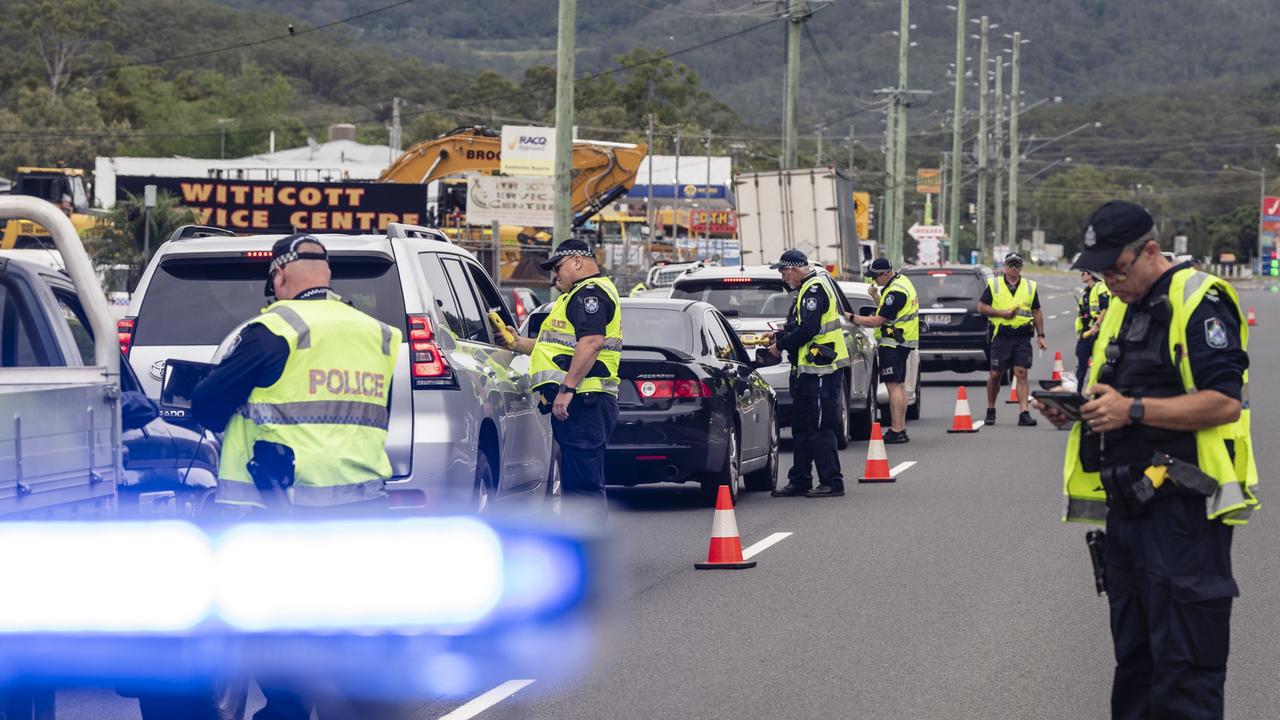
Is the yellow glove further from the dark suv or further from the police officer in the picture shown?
the dark suv

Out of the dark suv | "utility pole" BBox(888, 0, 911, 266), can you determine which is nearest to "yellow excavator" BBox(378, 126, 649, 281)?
the dark suv

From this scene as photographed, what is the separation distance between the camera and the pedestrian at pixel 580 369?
10906mm

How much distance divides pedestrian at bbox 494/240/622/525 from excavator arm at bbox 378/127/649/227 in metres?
27.3

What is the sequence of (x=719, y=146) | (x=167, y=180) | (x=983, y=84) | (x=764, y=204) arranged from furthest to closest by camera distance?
1. (x=719, y=146)
2. (x=983, y=84)
3. (x=167, y=180)
4. (x=764, y=204)

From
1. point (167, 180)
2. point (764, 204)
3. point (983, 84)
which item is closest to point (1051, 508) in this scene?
point (764, 204)

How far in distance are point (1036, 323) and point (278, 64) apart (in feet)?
512

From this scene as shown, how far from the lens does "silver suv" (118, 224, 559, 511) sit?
30.1 ft

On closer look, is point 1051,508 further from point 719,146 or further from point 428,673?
point 719,146

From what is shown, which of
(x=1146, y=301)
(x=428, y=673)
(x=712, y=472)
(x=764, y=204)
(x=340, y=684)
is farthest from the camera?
(x=764, y=204)

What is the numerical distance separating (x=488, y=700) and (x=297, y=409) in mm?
2113

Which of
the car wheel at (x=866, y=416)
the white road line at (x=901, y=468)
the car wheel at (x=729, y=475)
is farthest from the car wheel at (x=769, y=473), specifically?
the car wheel at (x=866, y=416)

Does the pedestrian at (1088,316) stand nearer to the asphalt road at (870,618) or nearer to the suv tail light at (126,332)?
the asphalt road at (870,618)

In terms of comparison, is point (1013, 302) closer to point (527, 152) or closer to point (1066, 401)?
point (1066, 401)

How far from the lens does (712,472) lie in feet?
46.1
